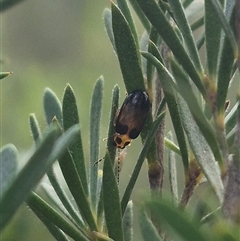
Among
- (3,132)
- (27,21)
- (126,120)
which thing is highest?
(27,21)

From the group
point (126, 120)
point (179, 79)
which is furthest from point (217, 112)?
point (126, 120)

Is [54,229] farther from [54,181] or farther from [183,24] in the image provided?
[183,24]

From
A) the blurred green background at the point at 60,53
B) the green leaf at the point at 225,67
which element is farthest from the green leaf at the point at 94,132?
the blurred green background at the point at 60,53

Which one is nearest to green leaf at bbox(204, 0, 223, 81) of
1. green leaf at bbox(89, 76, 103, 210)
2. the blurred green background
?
green leaf at bbox(89, 76, 103, 210)

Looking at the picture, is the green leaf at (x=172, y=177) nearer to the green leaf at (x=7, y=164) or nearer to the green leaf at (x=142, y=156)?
the green leaf at (x=142, y=156)

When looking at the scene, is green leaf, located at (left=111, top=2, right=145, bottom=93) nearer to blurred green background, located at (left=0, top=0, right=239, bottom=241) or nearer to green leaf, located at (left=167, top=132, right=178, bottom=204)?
green leaf, located at (left=167, top=132, right=178, bottom=204)

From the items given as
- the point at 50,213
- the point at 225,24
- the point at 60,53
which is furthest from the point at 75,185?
the point at 60,53

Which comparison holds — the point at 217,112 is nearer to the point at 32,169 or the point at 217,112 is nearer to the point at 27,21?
the point at 32,169
